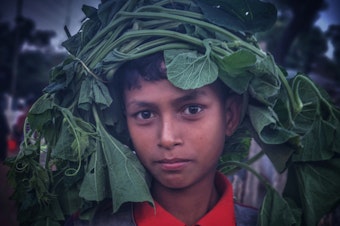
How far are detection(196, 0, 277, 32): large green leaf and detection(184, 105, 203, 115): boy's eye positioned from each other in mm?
263

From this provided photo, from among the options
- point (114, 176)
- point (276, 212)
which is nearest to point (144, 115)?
point (114, 176)

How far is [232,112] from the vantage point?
48.7 inches

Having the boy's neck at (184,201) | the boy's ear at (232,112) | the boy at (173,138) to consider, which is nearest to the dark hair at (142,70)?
the boy at (173,138)

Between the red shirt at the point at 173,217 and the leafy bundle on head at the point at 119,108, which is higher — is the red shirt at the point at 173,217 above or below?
below

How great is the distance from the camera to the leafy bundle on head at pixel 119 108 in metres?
1.08

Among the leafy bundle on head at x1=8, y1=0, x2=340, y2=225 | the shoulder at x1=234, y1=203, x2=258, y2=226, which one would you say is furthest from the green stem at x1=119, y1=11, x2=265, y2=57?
the shoulder at x1=234, y1=203, x2=258, y2=226

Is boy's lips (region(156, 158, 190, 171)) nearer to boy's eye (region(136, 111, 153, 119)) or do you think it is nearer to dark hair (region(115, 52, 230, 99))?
boy's eye (region(136, 111, 153, 119))

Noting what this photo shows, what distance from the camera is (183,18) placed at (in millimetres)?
1102

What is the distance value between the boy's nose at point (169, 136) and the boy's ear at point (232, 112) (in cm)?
22

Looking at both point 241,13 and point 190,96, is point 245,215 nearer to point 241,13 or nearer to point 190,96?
point 190,96

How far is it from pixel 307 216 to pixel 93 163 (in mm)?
706

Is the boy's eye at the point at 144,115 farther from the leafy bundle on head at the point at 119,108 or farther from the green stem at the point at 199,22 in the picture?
the green stem at the point at 199,22

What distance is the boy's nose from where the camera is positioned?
1.08m

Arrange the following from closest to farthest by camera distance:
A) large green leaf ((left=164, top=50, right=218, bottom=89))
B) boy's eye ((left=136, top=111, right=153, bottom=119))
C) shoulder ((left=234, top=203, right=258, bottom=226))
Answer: large green leaf ((left=164, top=50, right=218, bottom=89)), boy's eye ((left=136, top=111, right=153, bottom=119)), shoulder ((left=234, top=203, right=258, bottom=226))
